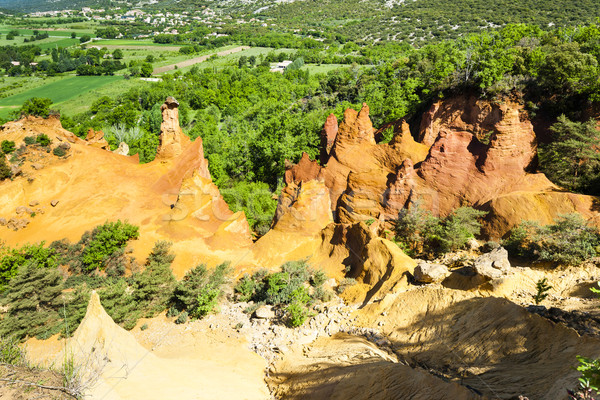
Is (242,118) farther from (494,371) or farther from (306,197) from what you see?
(494,371)

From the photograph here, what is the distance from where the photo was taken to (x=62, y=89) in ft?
265

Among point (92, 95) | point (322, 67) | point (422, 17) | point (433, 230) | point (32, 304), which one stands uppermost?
point (422, 17)

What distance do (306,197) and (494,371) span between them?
12765 millimetres

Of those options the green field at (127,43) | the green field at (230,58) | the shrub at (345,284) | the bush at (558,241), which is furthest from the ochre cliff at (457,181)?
the green field at (127,43)

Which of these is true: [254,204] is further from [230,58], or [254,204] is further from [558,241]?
[230,58]

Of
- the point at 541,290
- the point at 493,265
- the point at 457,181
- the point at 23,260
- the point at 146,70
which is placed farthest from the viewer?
the point at 146,70

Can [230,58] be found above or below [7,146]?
above

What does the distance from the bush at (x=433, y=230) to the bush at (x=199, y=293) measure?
370 inches

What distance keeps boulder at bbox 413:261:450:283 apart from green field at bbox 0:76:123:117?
78949 millimetres

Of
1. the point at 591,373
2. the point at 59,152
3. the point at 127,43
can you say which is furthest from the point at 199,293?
the point at 127,43

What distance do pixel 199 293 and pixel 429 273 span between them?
924 centimetres

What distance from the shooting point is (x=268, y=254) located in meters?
18.7

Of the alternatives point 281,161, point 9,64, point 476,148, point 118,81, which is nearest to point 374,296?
point 476,148

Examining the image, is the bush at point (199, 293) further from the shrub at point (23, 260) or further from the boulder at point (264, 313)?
the shrub at point (23, 260)
